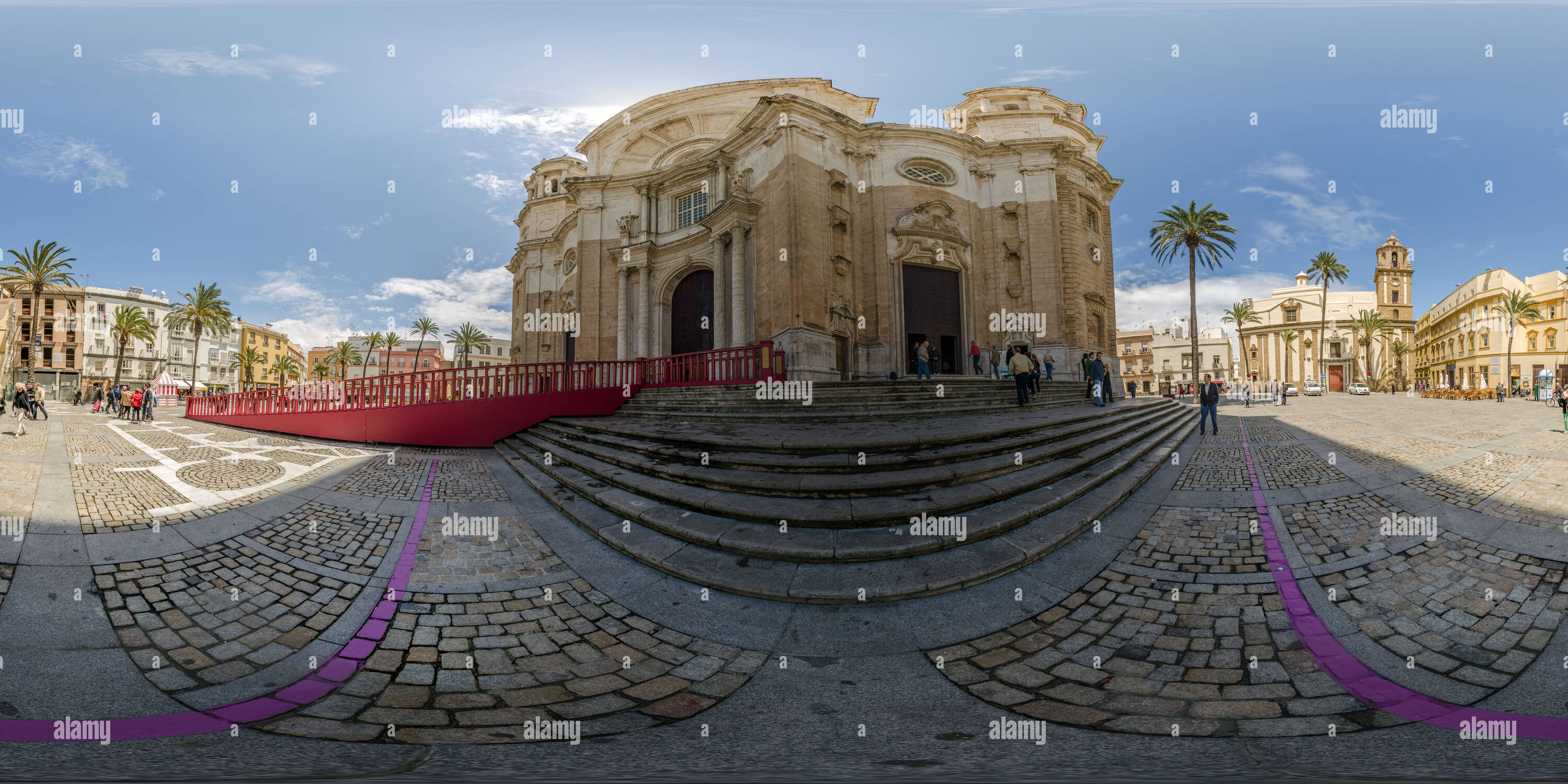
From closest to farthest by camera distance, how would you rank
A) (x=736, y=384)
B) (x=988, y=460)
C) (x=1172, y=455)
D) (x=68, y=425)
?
(x=988, y=460)
(x=1172, y=455)
(x=68, y=425)
(x=736, y=384)

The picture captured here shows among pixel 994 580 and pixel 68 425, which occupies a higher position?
pixel 68 425

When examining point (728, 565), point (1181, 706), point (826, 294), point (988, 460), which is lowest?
point (1181, 706)

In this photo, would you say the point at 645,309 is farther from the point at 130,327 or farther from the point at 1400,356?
the point at 1400,356

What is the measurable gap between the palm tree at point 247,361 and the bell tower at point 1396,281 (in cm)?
12789

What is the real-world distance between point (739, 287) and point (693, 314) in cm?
369

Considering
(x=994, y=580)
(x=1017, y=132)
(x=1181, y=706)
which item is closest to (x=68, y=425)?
(x=994, y=580)

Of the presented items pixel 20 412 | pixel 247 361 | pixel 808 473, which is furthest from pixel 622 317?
pixel 247 361

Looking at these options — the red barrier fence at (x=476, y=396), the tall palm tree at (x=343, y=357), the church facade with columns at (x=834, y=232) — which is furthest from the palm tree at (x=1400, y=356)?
the tall palm tree at (x=343, y=357)

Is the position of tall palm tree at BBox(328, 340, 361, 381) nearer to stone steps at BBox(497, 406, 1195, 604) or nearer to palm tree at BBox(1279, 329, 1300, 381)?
stone steps at BBox(497, 406, 1195, 604)

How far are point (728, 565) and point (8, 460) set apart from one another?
29.1 ft

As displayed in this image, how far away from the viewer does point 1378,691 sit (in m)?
3.14

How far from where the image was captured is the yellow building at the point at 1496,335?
4228cm

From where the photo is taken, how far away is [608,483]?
722 cm

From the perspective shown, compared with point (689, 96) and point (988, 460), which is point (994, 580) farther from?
point (689, 96)
